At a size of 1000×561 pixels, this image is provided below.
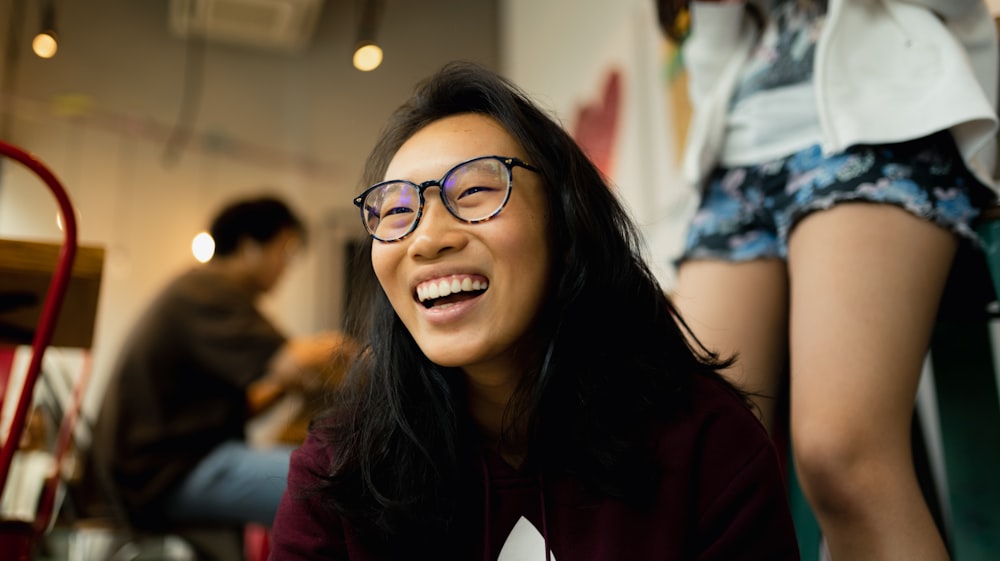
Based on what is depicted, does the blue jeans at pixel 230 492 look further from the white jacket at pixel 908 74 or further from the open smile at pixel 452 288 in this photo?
the white jacket at pixel 908 74

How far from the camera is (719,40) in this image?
3.89ft

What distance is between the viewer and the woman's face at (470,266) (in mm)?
686

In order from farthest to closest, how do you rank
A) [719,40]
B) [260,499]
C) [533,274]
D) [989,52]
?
1. [260,499]
2. [719,40]
3. [989,52]
4. [533,274]

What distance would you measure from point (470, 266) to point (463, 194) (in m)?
0.07

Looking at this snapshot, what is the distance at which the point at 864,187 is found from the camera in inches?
34.4

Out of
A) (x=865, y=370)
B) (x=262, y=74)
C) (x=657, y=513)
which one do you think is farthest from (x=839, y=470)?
(x=262, y=74)

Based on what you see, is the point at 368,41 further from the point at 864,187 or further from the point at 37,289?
the point at 864,187

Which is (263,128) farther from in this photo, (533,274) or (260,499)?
(533,274)

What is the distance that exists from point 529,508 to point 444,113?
39cm

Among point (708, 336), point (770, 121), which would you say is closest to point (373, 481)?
point (708, 336)

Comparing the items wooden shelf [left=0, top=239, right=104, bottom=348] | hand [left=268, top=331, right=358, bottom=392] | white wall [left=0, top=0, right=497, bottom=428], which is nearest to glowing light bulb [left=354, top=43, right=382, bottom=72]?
white wall [left=0, top=0, right=497, bottom=428]

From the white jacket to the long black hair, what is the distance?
1.04 ft

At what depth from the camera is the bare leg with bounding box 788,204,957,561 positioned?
30.4 inches

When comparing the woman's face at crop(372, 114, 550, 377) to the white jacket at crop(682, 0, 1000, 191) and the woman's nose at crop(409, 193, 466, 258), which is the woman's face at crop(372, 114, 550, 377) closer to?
the woman's nose at crop(409, 193, 466, 258)
